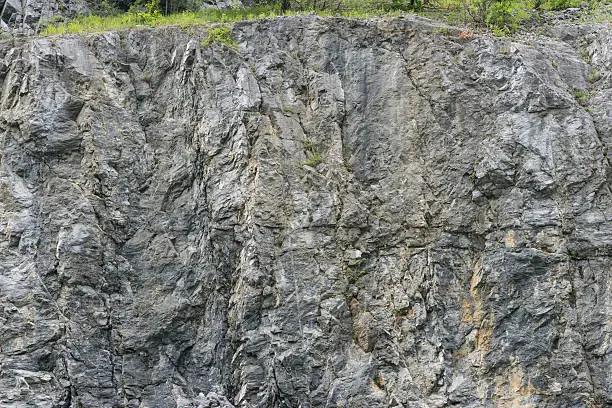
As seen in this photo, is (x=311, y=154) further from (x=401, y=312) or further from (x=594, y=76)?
(x=594, y=76)

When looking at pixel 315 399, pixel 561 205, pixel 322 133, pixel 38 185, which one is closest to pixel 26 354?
pixel 38 185

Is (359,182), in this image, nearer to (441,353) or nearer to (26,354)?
(441,353)

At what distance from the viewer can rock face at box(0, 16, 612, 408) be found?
1217 centimetres

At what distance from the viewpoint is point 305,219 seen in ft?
43.2

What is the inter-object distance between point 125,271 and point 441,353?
671 cm

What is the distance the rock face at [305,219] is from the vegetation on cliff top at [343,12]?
1168 millimetres

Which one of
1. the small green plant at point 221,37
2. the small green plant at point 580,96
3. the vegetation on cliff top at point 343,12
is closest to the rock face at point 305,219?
the small green plant at point 580,96

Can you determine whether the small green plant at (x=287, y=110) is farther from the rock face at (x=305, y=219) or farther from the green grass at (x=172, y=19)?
the green grass at (x=172, y=19)

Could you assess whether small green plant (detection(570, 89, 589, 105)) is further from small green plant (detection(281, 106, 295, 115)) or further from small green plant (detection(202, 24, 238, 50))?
small green plant (detection(202, 24, 238, 50))

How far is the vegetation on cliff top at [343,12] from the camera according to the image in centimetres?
1605

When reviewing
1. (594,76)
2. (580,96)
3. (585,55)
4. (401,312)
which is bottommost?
(401,312)

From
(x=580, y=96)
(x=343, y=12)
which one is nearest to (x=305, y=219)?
(x=343, y=12)

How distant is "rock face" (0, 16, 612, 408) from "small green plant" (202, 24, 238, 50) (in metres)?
0.30

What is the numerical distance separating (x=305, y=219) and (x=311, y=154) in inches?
65.4
